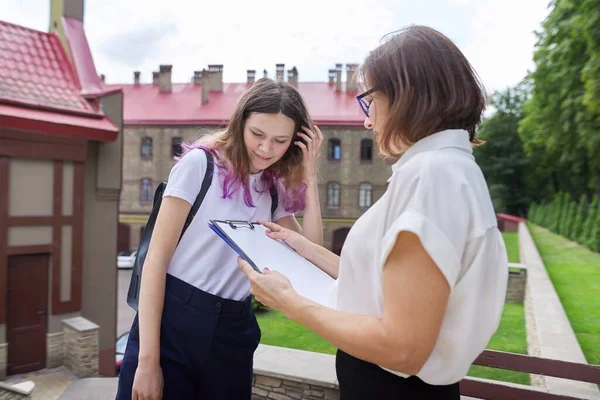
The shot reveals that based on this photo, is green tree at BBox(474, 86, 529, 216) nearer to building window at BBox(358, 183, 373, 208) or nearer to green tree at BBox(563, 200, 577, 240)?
green tree at BBox(563, 200, 577, 240)

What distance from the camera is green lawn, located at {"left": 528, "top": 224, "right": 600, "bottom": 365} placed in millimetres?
6414

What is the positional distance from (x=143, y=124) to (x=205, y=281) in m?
25.0

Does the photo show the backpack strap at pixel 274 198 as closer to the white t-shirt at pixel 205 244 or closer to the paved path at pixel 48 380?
the white t-shirt at pixel 205 244

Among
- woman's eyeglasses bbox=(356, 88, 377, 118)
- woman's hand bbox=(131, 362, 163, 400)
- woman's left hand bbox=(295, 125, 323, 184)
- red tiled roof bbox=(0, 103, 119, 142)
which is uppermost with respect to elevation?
red tiled roof bbox=(0, 103, 119, 142)

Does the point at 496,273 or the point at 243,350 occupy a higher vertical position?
the point at 496,273

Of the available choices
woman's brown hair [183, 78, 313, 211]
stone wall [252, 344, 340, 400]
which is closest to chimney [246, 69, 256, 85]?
woman's brown hair [183, 78, 313, 211]

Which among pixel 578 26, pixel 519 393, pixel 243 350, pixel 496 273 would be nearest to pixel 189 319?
pixel 243 350

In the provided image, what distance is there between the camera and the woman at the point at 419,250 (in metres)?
1.04

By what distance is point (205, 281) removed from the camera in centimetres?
175

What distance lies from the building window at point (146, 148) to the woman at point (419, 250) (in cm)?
2550

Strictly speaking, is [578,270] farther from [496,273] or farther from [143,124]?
[143,124]

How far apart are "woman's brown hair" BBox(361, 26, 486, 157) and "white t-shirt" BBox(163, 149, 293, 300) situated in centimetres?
72

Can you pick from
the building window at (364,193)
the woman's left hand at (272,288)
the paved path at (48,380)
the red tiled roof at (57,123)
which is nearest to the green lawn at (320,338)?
the paved path at (48,380)

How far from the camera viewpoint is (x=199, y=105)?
81.8 ft
